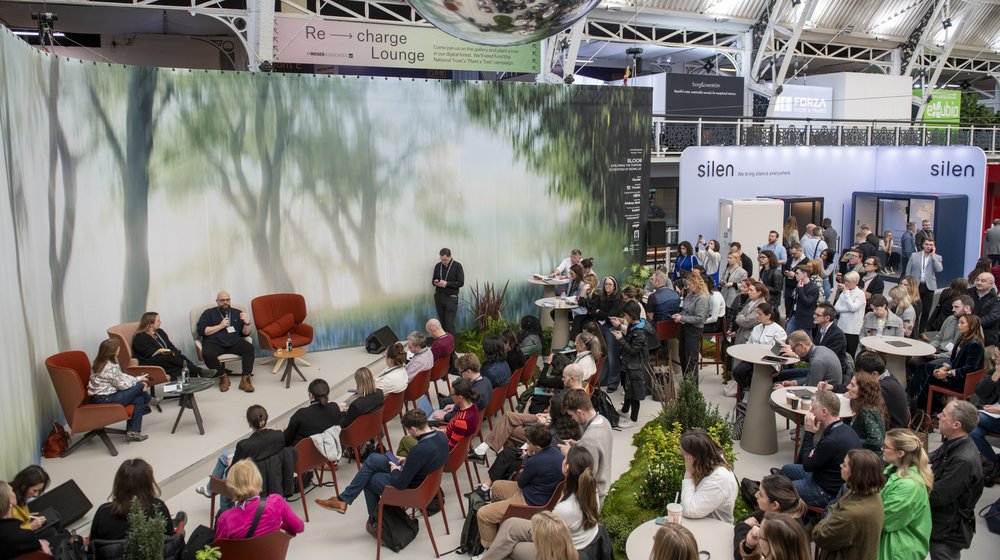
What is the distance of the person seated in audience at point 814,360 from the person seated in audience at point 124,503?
500 centimetres

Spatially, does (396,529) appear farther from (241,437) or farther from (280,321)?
(280,321)

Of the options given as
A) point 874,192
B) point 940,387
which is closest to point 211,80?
point 940,387

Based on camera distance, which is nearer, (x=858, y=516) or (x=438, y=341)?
(x=858, y=516)

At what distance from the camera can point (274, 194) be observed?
9961 mm

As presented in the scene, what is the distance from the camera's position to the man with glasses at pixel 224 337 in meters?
8.71

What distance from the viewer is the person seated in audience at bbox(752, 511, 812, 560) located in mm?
3516

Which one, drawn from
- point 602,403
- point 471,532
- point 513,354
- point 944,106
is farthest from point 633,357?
point 944,106

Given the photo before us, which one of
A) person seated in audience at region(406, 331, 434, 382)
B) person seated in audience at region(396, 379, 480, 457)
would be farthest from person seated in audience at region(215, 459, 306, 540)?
person seated in audience at region(406, 331, 434, 382)

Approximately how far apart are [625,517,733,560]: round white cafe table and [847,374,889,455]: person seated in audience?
1.63m

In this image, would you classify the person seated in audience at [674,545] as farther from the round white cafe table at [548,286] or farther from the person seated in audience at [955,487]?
the round white cafe table at [548,286]

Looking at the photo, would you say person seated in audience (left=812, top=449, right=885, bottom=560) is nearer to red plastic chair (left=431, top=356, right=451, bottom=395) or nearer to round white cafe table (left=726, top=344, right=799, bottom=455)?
round white cafe table (left=726, top=344, right=799, bottom=455)

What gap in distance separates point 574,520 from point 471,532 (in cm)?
146

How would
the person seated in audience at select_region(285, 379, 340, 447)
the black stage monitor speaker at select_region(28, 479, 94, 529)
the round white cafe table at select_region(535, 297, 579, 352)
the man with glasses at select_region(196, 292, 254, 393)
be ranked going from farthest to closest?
the round white cafe table at select_region(535, 297, 579, 352) → the man with glasses at select_region(196, 292, 254, 393) → the person seated in audience at select_region(285, 379, 340, 447) → the black stage monitor speaker at select_region(28, 479, 94, 529)

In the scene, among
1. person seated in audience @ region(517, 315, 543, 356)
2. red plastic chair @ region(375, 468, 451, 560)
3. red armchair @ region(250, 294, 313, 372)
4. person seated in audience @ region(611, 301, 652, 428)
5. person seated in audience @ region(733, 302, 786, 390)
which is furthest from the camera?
red armchair @ region(250, 294, 313, 372)
